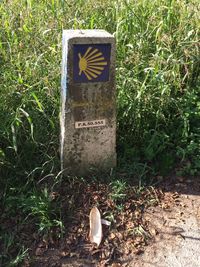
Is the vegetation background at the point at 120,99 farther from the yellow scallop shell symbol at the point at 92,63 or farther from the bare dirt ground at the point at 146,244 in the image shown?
the yellow scallop shell symbol at the point at 92,63

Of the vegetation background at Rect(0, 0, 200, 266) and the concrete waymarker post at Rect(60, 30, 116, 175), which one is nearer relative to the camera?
the concrete waymarker post at Rect(60, 30, 116, 175)

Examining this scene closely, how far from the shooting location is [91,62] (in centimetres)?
254

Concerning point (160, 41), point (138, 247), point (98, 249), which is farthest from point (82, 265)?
point (160, 41)

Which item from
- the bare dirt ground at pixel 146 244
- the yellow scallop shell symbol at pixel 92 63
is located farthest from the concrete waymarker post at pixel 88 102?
the bare dirt ground at pixel 146 244

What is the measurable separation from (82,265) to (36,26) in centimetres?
230

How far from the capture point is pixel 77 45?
2.47 meters

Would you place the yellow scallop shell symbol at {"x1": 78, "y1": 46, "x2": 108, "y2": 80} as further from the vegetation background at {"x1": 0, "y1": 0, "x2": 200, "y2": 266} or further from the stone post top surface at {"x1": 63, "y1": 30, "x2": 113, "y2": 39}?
the vegetation background at {"x1": 0, "y1": 0, "x2": 200, "y2": 266}

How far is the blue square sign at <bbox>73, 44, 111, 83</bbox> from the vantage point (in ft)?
8.21

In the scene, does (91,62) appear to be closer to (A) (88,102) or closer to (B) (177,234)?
(A) (88,102)

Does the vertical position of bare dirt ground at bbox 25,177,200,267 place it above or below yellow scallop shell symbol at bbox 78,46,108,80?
below

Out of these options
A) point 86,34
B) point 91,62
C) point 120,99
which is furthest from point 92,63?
point 120,99

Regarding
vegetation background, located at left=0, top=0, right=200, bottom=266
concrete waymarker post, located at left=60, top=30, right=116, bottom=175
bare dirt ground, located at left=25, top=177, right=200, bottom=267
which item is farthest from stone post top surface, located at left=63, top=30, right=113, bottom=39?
bare dirt ground, located at left=25, top=177, right=200, bottom=267

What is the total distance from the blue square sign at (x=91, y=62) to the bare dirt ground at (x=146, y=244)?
95 centimetres

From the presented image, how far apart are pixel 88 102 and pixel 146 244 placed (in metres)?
1.06
